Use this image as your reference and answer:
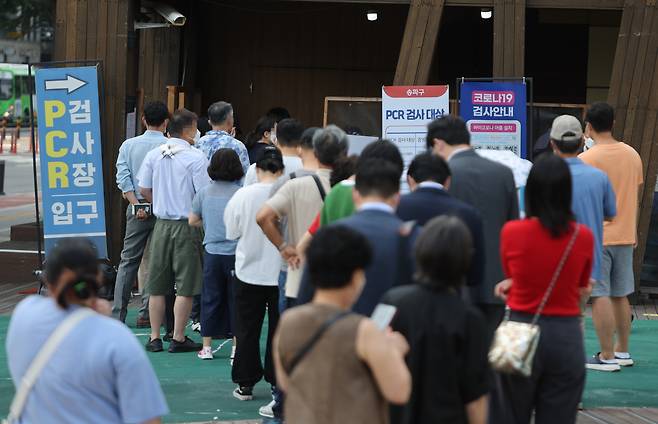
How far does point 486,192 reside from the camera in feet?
20.2

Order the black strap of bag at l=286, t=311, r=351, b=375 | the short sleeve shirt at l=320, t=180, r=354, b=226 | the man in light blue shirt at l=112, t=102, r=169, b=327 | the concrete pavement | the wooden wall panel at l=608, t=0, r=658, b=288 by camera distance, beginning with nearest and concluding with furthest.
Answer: the black strap of bag at l=286, t=311, r=351, b=375
the short sleeve shirt at l=320, t=180, r=354, b=226
the man in light blue shirt at l=112, t=102, r=169, b=327
the wooden wall panel at l=608, t=0, r=658, b=288
the concrete pavement

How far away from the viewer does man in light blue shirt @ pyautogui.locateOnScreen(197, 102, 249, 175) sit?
32.0ft

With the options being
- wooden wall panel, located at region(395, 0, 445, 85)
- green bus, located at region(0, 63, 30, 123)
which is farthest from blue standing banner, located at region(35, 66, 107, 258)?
green bus, located at region(0, 63, 30, 123)

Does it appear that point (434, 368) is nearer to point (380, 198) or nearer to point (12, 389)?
point (380, 198)

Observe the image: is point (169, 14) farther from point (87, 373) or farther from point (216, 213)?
point (87, 373)

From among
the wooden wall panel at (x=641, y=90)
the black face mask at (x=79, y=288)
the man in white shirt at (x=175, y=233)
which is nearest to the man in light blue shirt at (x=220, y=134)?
the man in white shirt at (x=175, y=233)

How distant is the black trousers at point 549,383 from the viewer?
518cm

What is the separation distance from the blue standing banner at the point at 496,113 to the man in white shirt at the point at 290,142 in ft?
12.0

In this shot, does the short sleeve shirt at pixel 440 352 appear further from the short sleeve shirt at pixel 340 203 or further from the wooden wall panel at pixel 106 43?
the wooden wall panel at pixel 106 43

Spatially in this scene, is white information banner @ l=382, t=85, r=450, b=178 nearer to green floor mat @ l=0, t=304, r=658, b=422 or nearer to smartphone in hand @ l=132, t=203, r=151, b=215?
smartphone in hand @ l=132, t=203, r=151, b=215

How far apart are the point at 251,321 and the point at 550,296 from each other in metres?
2.85

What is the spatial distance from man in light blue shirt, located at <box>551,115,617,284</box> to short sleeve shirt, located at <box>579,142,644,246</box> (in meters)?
1.29

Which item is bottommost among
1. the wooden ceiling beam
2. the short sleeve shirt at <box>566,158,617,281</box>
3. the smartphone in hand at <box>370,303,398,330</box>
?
the smartphone in hand at <box>370,303,398,330</box>

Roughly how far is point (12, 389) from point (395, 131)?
4.62 metres
